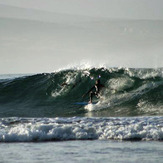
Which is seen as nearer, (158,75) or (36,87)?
(158,75)

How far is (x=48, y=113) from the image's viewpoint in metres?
18.7

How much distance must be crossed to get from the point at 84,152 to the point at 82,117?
5.69m

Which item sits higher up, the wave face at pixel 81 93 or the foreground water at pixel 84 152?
the wave face at pixel 81 93

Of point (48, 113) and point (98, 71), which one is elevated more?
point (98, 71)

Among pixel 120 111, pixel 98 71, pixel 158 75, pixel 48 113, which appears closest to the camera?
pixel 120 111

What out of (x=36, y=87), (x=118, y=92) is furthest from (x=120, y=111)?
(x=36, y=87)

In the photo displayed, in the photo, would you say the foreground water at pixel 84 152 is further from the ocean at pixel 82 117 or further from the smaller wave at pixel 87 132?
the smaller wave at pixel 87 132

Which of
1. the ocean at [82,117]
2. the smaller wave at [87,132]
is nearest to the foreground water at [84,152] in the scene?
the ocean at [82,117]

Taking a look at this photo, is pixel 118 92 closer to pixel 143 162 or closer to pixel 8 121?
pixel 8 121

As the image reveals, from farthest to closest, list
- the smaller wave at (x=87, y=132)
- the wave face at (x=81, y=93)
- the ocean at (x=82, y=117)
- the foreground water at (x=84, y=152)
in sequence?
the wave face at (x=81, y=93)
the smaller wave at (x=87, y=132)
the ocean at (x=82, y=117)
the foreground water at (x=84, y=152)

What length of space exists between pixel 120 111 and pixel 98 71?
23.3ft

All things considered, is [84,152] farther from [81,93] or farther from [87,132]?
[81,93]

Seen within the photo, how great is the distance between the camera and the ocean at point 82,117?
9117 mm

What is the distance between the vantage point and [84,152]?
912cm
